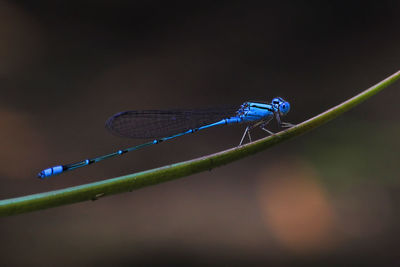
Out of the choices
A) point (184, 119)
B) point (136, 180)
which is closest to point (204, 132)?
point (184, 119)

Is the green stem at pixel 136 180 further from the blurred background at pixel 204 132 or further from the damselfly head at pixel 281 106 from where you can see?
the blurred background at pixel 204 132

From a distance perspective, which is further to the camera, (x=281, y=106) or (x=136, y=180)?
(x=281, y=106)

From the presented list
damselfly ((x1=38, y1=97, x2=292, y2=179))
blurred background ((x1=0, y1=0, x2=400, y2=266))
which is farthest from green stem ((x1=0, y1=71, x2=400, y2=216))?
blurred background ((x1=0, y1=0, x2=400, y2=266))

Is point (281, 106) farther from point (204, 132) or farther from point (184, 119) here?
point (204, 132)

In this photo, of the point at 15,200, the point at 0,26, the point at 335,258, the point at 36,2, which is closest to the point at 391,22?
the point at 335,258

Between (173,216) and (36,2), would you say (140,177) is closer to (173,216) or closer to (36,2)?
(173,216)

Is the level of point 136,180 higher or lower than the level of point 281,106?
lower

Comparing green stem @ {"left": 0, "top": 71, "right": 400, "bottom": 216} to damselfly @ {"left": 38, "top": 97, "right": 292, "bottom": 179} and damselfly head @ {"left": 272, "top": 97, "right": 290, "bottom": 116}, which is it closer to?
damselfly @ {"left": 38, "top": 97, "right": 292, "bottom": 179}
